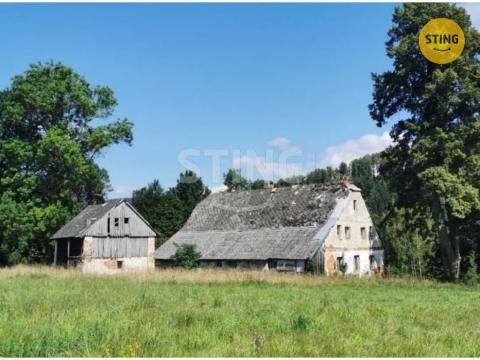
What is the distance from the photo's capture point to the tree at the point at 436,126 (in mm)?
29969

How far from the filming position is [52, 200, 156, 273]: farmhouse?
4075 cm

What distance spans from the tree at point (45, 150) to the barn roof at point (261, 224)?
9.42 meters

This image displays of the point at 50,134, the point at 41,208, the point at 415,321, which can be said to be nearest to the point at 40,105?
the point at 50,134

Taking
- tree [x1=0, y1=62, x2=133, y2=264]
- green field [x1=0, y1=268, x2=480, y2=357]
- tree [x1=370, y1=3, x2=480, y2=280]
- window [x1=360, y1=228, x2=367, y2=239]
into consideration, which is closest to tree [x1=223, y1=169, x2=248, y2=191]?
tree [x1=0, y1=62, x2=133, y2=264]

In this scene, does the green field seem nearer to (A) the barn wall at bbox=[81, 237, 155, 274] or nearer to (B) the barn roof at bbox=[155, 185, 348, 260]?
(B) the barn roof at bbox=[155, 185, 348, 260]

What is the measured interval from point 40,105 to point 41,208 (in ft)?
26.6

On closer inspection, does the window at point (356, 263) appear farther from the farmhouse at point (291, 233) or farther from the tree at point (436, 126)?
the tree at point (436, 126)

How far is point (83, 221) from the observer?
41.6 meters

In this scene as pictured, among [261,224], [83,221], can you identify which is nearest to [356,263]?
[261,224]

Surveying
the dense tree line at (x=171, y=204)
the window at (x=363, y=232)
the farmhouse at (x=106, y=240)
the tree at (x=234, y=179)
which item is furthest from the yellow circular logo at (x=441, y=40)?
the tree at (x=234, y=179)

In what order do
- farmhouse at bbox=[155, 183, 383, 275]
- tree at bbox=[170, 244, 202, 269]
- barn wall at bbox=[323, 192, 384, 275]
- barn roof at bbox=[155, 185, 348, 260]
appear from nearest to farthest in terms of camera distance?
farmhouse at bbox=[155, 183, 383, 275]
barn wall at bbox=[323, 192, 384, 275]
barn roof at bbox=[155, 185, 348, 260]
tree at bbox=[170, 244, 202, 269]

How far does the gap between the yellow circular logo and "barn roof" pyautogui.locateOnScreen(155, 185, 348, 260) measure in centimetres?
1284

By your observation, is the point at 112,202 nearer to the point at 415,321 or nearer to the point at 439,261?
the point at 439,261

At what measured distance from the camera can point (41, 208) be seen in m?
42.1
